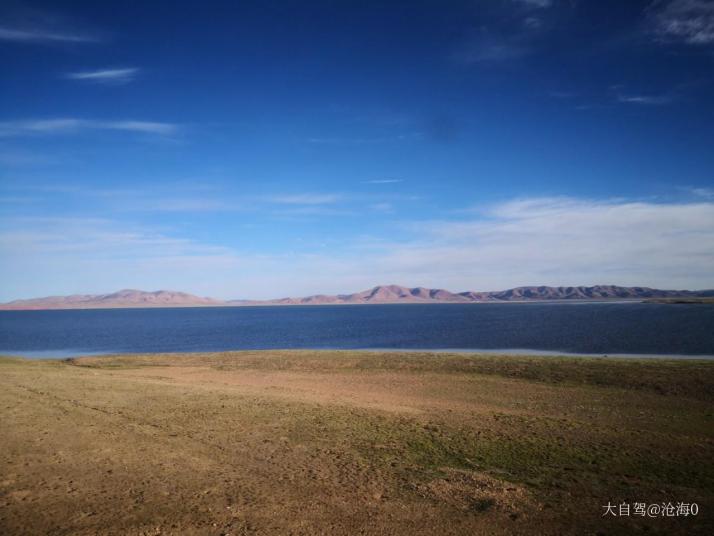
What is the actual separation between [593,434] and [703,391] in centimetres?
1104

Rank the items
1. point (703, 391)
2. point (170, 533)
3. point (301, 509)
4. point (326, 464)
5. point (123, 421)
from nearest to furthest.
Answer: point (170, 533) < point (301, 509) < point (326, 464) < point (123, 421) < point (703, 391)

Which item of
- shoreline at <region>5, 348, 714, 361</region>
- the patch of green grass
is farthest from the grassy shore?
shoreline at <region>5, 348, 714, 361</region>

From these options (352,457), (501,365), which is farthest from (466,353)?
(352,457)

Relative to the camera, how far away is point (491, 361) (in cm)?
3309

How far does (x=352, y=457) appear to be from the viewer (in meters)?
12.3

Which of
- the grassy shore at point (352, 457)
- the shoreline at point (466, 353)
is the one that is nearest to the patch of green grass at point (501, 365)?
the grassy shore at point (352, 457)

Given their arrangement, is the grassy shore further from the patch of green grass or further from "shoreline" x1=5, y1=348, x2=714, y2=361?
"shoreline" x1=5, y1=348, x2=714, y2=361

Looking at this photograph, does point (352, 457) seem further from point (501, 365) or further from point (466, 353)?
point (466, 353)

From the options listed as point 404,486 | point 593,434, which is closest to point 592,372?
point 593,434

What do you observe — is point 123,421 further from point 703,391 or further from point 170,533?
point 703,391

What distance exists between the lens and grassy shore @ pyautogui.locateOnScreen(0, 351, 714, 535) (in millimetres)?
8734

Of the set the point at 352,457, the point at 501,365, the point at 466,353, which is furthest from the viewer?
the point at 466,353

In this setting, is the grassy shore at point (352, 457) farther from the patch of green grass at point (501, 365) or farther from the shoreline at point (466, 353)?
the shoreline at point (466, 353)

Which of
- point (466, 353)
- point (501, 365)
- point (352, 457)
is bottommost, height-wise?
point (466, 353)
